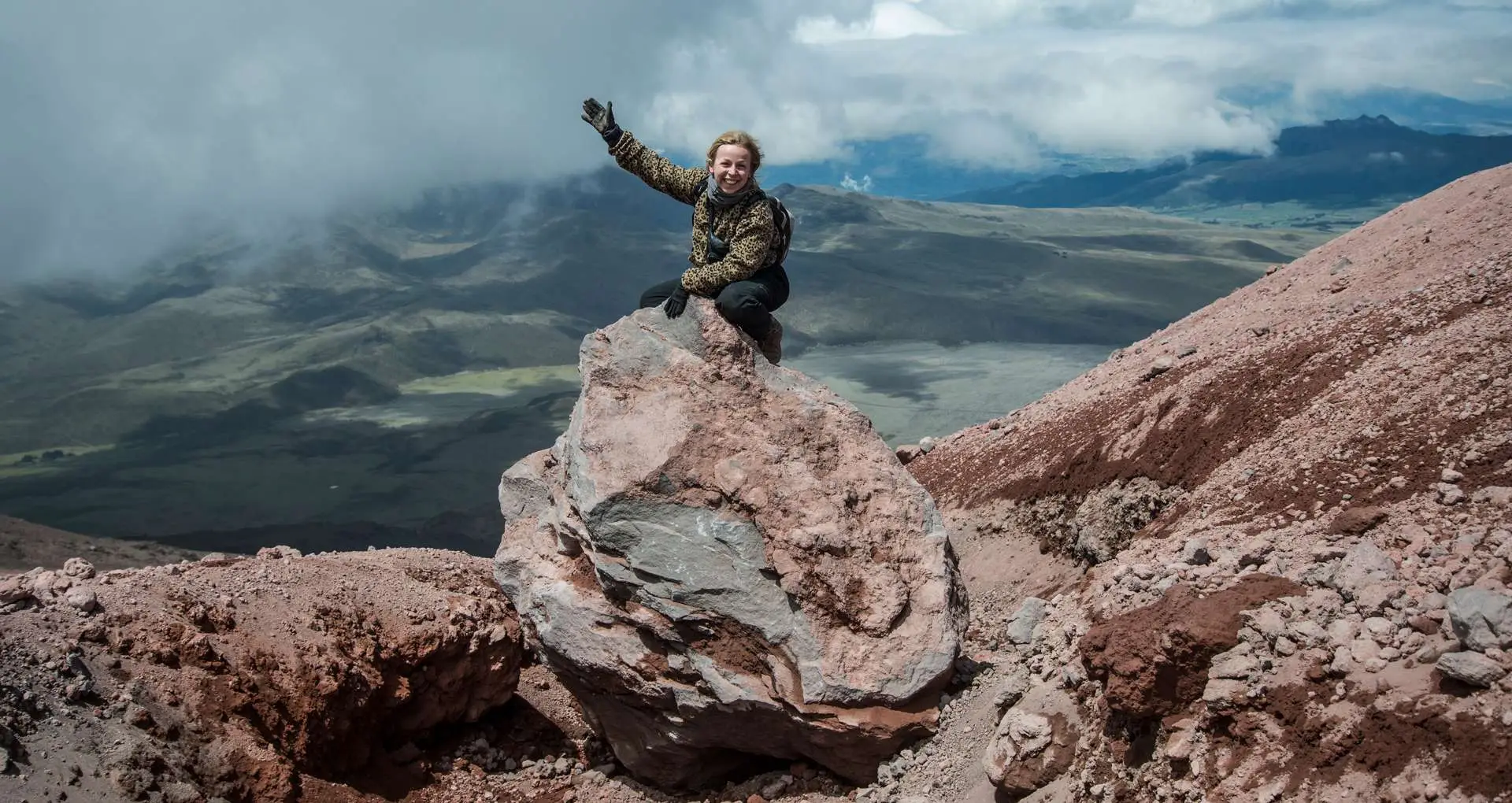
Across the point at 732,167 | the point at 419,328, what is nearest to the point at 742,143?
the point at 732,167

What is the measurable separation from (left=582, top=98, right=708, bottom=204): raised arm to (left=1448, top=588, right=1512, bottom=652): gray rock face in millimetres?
4316

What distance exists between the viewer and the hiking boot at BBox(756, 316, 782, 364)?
22.5ft

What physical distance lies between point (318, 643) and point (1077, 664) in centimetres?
463

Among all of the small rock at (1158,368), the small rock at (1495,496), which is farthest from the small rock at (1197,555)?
the small rock at (1158,368)

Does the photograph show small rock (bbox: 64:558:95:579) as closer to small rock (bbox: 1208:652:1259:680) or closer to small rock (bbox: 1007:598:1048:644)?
small rock (bbox: 1007:598:1048:644)

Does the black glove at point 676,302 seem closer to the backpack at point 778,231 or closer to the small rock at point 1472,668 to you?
the backpack at point 778,231

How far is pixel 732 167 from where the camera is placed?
5.99 m

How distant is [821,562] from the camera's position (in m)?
5.91

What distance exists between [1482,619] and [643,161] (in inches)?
185

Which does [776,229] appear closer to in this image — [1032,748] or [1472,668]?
[1032,748]

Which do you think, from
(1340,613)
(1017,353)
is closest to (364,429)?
(1017,353)

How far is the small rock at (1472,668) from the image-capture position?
360 cm

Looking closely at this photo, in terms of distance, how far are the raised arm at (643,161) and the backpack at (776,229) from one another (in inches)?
3.8

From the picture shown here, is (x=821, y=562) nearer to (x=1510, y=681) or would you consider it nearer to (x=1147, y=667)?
(x=1147, y=667)
